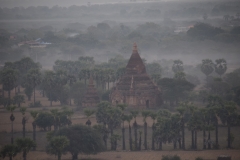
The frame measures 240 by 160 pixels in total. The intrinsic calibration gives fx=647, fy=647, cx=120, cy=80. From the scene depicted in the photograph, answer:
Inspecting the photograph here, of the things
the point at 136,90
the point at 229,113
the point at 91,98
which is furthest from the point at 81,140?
the point at 91,98

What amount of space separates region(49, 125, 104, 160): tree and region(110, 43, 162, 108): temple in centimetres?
2673

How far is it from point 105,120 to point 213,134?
1158 cm

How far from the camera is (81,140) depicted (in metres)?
58.5

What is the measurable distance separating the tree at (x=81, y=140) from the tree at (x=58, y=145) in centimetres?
133

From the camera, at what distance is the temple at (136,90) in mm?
86250

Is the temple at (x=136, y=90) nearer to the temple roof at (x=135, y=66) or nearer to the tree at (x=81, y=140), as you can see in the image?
the temple roof at (x=135, y=66)

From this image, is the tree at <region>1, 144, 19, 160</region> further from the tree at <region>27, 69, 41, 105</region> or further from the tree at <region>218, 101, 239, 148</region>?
the tree at <region>27, 69, 41, 105</region>

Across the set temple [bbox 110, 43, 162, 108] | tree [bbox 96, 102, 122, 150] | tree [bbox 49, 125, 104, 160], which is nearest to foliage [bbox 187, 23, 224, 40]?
temple [bbox 110, 43, 162, 108]

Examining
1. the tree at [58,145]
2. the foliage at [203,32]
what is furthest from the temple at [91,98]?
the foliage at [203,32]

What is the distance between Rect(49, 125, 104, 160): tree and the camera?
5784cm

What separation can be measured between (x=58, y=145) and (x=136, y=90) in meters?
31.9

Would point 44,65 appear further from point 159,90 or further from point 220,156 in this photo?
point 220,156

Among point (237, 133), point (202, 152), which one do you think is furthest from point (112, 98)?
point (202, 152)

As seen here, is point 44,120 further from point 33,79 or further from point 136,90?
point 33,79
